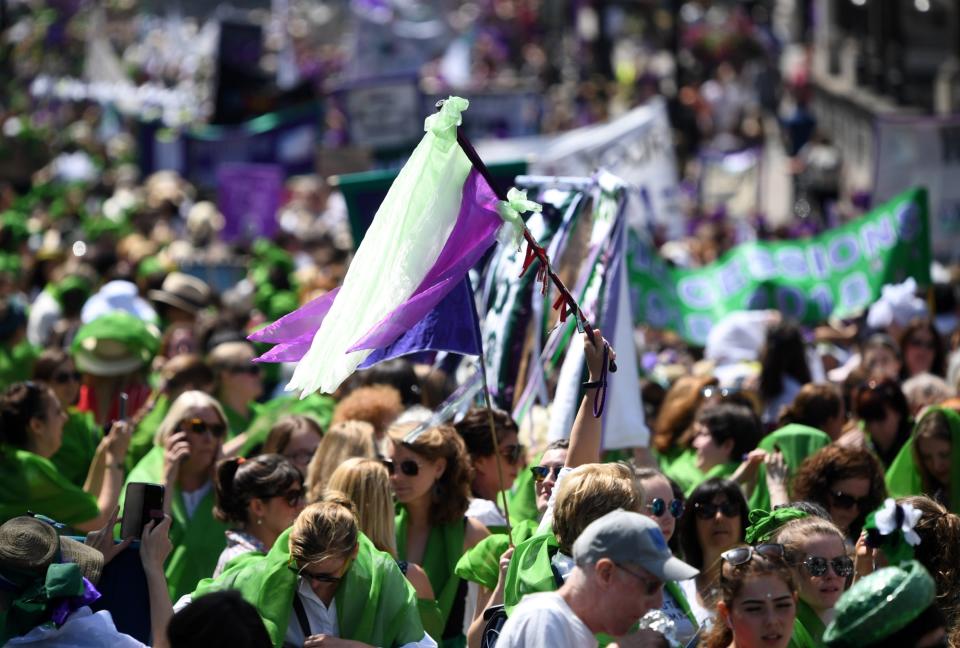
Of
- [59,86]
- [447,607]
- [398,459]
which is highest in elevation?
[398,459]

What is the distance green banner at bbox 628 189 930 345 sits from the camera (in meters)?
10.8

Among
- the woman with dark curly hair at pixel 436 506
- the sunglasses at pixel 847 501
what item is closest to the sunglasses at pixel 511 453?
the woman with dark curly hair at pixel 436 506

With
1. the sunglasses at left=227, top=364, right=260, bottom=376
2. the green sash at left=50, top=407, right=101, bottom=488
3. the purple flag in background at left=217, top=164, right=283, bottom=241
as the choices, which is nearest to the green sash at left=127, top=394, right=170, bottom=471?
the green sash at left=50, top=407, right=101, bottom=488

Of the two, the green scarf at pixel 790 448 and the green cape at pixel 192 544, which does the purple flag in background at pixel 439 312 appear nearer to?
the green cape at pixel 192 544

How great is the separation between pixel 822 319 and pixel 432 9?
19345mm

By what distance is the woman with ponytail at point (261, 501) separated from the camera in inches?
220

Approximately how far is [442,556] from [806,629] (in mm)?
1497

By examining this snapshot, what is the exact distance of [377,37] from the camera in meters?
22.0

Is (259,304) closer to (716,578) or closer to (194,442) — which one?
(194,442)

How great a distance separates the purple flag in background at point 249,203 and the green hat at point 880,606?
13.2 metres

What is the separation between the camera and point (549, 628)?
398cm

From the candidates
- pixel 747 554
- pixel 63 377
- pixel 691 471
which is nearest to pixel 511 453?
pixel 691 471

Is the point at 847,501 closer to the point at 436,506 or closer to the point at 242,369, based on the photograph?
the point at 436,506

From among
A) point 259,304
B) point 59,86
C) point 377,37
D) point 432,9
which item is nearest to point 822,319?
point 259,304
